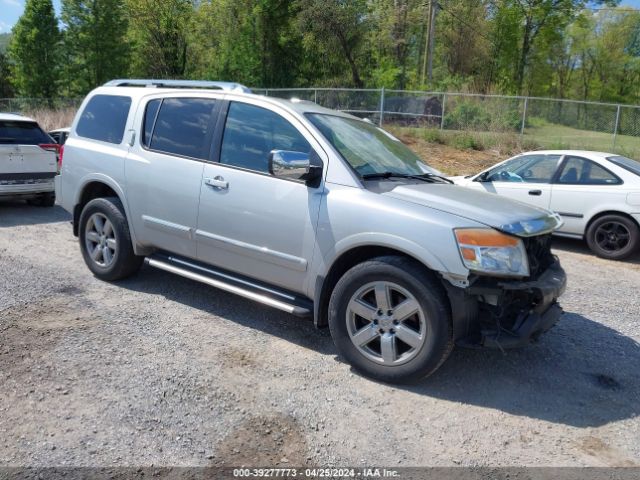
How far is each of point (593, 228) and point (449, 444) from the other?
234 inches

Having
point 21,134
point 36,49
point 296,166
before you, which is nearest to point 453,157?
point 21,134

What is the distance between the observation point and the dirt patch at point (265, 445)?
305cm

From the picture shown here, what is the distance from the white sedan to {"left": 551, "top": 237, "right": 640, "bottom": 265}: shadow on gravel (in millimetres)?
234

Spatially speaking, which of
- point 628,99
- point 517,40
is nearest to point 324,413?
point 517,40

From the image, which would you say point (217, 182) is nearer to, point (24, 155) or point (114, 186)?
point (114, 186)

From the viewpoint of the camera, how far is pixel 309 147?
435 cm

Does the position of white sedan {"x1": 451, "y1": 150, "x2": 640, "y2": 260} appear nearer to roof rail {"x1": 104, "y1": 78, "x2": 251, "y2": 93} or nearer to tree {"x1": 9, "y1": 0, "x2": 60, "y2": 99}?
roof rail {"x1": 104, "y1": 78, "x2": 251, "y2": 93}

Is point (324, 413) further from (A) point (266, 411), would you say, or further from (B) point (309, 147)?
(B) point (309, 147)

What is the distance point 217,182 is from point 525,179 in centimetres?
583

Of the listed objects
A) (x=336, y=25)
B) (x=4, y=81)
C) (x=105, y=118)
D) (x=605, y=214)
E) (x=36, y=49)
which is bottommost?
(x=605, y=214)

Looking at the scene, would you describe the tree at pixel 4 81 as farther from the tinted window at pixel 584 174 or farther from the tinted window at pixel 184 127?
the tinted window at pixel 584 174

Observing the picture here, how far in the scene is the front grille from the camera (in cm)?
387

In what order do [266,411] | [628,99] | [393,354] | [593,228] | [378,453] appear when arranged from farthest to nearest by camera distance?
[628,99]
[593,228]
[393,354]
[266,411]
[378,453]

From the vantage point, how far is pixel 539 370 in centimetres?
427
